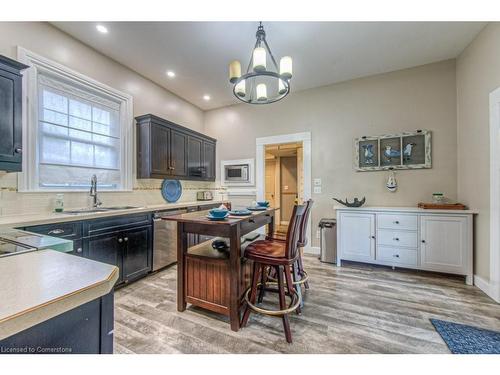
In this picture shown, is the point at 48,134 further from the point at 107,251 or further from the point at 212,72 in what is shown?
the point at 212,72

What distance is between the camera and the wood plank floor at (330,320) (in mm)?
1603

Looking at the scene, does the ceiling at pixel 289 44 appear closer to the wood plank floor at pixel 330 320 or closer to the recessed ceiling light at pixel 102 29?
the recessed ceiling light at pixel 102 29

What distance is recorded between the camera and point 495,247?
2264 mm

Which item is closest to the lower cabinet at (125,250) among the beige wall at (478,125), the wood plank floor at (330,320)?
the wood plank floor at (330,320)

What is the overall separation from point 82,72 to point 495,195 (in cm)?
500

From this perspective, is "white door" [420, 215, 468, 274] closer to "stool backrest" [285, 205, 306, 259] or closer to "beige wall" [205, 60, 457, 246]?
"beige wall" [205, 60, 457, 246]

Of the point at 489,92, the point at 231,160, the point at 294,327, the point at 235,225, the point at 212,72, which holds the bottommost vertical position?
the point at 294,327

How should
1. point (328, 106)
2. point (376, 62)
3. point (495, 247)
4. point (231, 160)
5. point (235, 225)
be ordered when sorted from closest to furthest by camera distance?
point (235, 225) < point (495, 247) < point (376, 62) < point (328, 106) < point (231, 160)

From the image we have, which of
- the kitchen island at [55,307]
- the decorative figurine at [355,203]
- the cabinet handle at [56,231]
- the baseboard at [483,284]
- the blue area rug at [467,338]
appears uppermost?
the decorative figurine at [355,203]

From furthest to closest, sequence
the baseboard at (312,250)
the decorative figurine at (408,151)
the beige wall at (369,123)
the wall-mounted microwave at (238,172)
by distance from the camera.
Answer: the wall-mounted microwave at (238,172)
the baseboard at (312,250)
the decorative figurine at (408,151)
the beige wall at (369,123)

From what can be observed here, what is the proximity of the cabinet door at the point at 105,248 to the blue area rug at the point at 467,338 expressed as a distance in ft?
10.4

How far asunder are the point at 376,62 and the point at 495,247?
9.02ft

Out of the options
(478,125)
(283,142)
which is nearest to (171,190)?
(283,142)
